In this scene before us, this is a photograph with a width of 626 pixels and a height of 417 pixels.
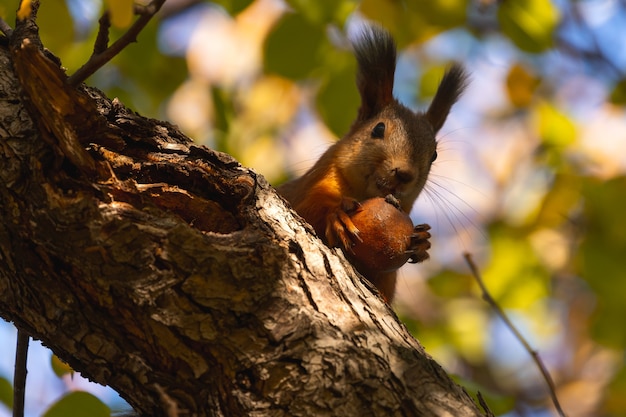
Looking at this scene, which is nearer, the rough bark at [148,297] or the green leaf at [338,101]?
the rough bark at [148,297]

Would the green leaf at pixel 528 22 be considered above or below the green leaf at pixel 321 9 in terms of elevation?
above

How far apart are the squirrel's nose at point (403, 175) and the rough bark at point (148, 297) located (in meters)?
1.49

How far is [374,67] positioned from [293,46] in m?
0.84

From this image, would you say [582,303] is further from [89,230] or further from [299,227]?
[89,230]

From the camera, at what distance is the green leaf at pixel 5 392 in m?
2.67

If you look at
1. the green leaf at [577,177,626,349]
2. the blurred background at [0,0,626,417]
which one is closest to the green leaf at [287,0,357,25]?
the blurred background at [0,0,626,417]

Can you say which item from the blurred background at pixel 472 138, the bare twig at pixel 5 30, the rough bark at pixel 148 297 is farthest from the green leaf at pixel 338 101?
the bare twig at pixel 5 30

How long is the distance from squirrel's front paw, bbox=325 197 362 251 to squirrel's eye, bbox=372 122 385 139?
101 centimetres

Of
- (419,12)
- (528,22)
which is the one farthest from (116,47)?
(528,22)

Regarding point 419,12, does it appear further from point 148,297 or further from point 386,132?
point 148,297

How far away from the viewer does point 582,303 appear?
8336 millimetres

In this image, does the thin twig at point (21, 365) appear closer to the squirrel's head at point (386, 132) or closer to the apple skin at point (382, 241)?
the apple skin at point (382, 241)

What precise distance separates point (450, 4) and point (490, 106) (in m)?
5.71

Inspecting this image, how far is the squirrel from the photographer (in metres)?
3.15
